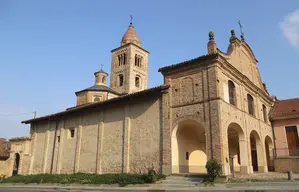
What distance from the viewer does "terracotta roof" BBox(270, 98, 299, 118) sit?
22109mm

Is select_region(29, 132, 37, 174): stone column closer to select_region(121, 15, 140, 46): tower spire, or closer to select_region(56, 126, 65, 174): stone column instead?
select_region(56, 126, 65, 174): stone column

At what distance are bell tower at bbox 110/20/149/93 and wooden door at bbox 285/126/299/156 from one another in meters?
24.4

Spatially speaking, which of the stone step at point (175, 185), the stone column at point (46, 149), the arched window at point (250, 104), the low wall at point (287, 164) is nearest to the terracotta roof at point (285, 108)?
the arched window at point (250, 104)

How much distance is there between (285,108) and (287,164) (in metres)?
5.64

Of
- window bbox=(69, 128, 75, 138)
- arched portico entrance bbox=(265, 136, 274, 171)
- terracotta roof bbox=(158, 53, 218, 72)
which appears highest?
terracotta roof bbox=(158, 53, 218, 72)

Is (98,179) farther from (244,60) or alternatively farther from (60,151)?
(244,60)

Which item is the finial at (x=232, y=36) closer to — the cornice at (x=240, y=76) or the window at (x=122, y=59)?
the cornice at (x=240, y=76)

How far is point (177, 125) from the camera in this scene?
1622 centimetres

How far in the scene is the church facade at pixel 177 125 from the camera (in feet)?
51.7

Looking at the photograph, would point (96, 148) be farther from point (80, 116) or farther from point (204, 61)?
point (204, 61)

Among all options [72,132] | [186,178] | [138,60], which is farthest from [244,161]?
[138,60]

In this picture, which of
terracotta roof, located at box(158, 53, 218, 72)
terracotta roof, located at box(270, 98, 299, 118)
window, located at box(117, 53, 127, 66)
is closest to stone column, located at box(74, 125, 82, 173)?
terracotta roof, located at box(158, 53, 218, 72)

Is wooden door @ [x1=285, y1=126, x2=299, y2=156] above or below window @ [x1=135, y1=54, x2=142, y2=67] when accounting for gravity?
below

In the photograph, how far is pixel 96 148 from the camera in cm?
2048
